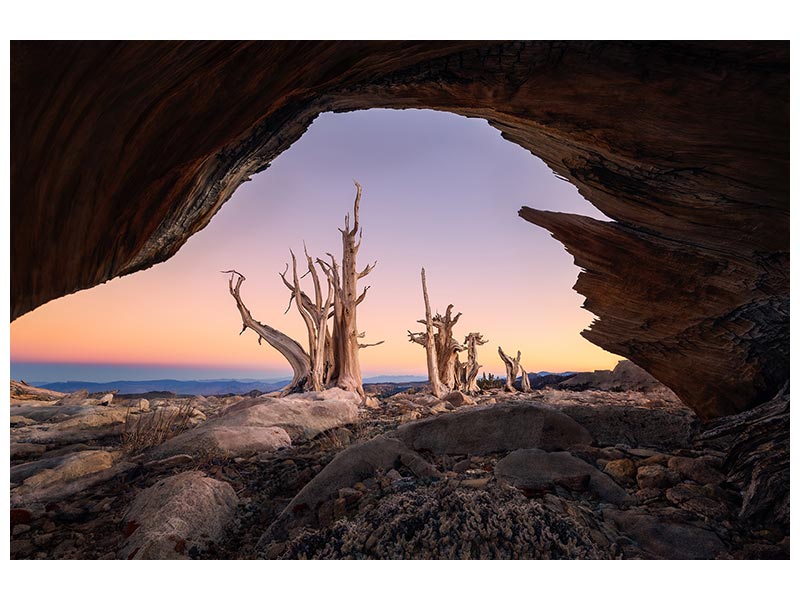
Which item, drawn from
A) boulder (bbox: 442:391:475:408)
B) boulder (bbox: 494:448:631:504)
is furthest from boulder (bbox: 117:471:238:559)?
Result: boulder (bbox: 442:391:475:408)

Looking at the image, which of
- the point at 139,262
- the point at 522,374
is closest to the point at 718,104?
the point at 139,262

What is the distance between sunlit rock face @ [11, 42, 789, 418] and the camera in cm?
193

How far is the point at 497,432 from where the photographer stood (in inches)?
148

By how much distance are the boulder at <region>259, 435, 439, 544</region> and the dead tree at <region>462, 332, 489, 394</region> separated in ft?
58.8

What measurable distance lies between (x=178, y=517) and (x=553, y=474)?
2436 millimetres

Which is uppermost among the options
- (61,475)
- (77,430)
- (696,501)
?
(696,501)

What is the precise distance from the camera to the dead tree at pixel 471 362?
21.1 m

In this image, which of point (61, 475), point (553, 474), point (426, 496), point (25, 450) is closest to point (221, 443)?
point (61, 475)

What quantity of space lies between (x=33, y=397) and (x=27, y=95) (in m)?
13.9

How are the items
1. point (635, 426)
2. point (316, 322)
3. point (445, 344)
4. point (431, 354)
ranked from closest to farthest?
point (635, 426)
point (316, 322)
point (431, 354)
point (445, 344)

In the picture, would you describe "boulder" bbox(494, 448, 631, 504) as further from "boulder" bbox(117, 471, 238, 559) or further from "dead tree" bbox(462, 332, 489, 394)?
"dead tree" bbox(462, 332, 489, 394)

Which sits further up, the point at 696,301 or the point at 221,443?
the point at 696,301

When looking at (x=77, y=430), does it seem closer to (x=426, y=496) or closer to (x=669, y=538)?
(x=426, y=496)

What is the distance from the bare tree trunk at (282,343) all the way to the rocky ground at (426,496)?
8.56m
